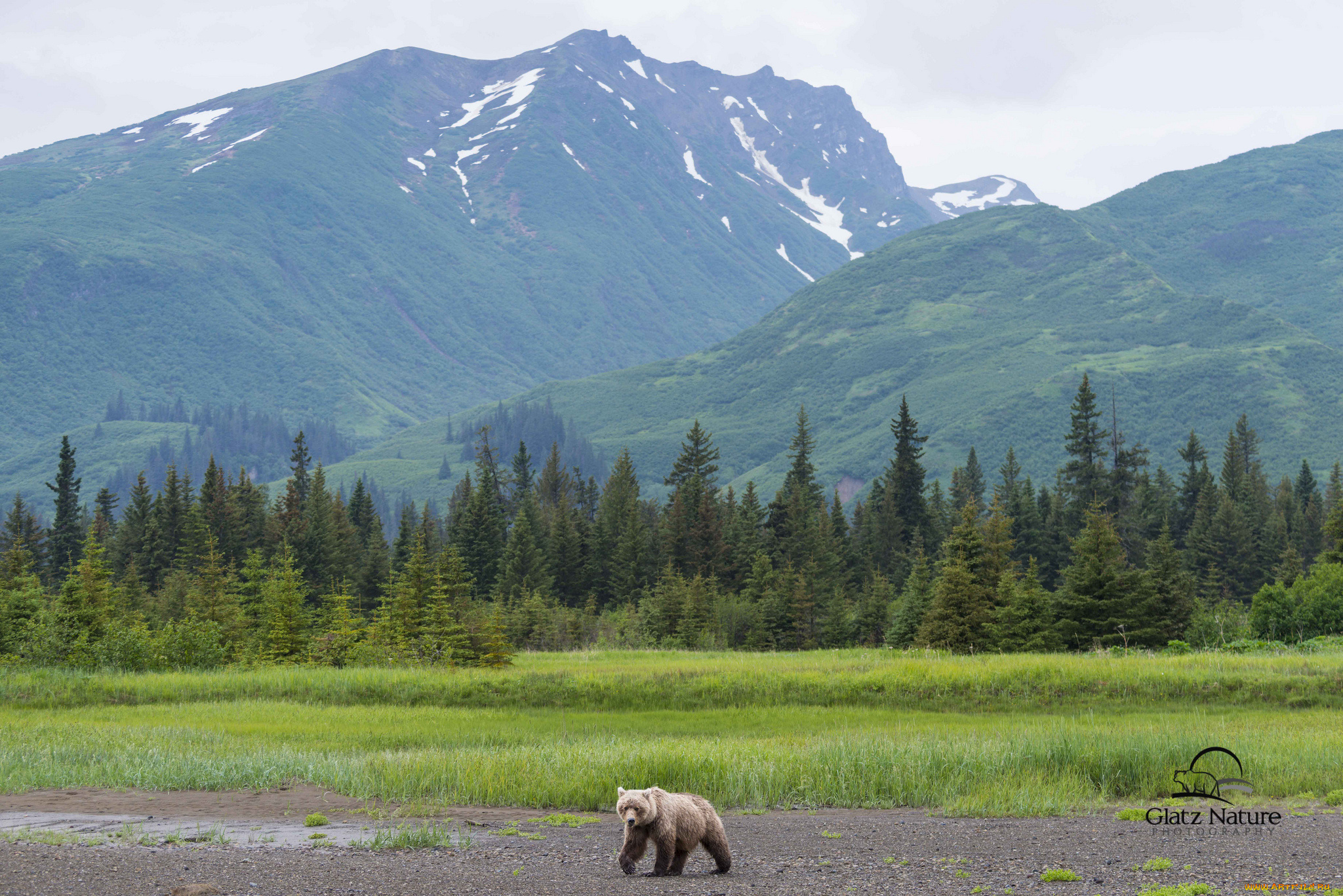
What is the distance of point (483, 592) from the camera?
9244cm

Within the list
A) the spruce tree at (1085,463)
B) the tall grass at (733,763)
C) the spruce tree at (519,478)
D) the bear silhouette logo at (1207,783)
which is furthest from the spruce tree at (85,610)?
the spruce tree at (519,478)

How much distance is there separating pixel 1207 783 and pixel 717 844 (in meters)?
10.9

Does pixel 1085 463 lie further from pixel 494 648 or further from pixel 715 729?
pixel 715 729

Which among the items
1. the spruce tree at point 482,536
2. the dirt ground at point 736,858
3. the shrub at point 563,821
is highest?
the spruce tree at point 482,536

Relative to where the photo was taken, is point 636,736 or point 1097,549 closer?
point 636,736

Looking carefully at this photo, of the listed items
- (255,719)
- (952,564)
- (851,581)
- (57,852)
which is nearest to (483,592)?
(851,581)

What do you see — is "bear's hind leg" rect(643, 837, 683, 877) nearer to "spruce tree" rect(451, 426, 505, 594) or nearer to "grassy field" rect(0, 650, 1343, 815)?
"grassy field" rect(0, 650, 1343, 815)

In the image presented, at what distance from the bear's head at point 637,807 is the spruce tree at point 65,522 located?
9813 cm

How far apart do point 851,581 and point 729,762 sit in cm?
6859

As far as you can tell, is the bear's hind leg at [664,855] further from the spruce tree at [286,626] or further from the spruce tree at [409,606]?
the spruce tree at [286,626]

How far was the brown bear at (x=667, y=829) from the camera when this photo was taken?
1281 centimetres

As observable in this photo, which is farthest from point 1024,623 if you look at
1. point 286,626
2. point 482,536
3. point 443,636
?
point 482,536

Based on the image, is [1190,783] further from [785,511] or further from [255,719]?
[785,511]

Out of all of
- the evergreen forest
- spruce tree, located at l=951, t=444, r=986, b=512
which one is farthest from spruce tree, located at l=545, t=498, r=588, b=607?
spruce tree, located at l=951, t=444, r=986, b=512
